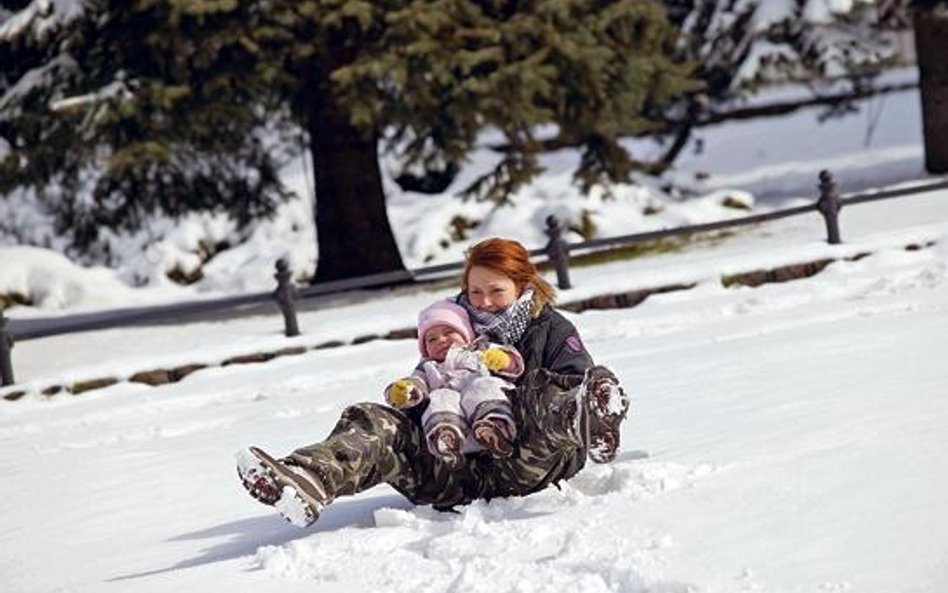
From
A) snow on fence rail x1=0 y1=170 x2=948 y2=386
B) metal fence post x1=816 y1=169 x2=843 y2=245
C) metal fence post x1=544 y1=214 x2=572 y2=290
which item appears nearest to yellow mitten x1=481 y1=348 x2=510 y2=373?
snow on fence rail x1=0 y1=170 x2=948 y2=386

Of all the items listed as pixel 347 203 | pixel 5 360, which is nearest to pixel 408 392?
pixel 5 360

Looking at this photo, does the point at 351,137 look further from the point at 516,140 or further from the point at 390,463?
the point at 390,463

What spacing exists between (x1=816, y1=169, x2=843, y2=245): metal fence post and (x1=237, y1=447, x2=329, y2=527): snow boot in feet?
42.2

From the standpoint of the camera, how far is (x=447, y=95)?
2033 cm

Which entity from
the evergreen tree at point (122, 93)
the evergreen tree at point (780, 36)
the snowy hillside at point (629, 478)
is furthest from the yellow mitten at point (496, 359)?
the evergreen tree at point (780, 36)

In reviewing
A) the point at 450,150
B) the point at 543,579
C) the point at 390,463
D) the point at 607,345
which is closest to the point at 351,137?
the point at 450,150

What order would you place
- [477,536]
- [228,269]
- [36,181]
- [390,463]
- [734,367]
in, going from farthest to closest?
[228,269] → [36,181] → [734,367] → [390,463] → [477,536]

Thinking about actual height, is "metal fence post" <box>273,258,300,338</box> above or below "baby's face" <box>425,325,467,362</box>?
below

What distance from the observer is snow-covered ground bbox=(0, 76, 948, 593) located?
600 cm

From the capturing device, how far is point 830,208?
19234mm

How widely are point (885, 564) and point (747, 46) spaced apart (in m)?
22.7

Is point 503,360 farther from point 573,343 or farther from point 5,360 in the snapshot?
point 5,360

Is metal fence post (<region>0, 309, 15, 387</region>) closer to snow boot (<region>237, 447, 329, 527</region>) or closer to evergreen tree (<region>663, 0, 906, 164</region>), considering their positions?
snow boot (<region>237, 447, 329, 527</region>)

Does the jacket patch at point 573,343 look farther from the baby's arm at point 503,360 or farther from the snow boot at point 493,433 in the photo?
the snow boot at point 493,433
